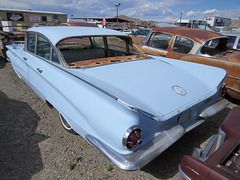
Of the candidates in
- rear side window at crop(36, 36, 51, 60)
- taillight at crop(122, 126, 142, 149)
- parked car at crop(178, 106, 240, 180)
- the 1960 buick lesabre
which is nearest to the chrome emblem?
the 1960 buick lesabre

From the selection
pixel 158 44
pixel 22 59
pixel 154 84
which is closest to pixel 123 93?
pixel 154 84

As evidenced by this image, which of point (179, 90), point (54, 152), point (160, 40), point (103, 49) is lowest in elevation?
point (54, 152)

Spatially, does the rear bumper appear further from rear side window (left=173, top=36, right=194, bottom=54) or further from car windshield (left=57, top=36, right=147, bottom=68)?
rear side window (left=173, top=36, right=194, bottom=54)

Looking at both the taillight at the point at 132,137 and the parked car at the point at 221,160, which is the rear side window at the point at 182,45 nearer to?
the parked car at the point at 221,160

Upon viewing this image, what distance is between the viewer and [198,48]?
4047 mm

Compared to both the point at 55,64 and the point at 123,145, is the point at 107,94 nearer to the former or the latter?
the point at 123,145

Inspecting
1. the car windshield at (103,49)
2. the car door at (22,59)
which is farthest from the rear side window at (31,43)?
the car windshield at (103,49)

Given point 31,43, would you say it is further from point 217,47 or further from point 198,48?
point 217,47

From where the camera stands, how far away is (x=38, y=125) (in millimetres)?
2795

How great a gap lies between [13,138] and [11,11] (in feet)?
83.3

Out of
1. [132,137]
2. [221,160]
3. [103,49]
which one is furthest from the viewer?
[103,49]

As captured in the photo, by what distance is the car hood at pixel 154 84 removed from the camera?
176 cm

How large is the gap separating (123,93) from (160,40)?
11.8ft

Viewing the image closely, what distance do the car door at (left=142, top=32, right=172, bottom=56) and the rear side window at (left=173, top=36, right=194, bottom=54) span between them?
0.70 ft
